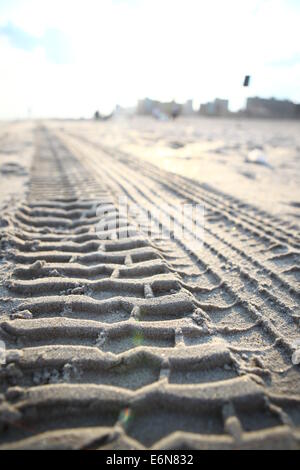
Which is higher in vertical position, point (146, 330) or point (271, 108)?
point (271, 108)

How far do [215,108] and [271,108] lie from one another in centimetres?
542

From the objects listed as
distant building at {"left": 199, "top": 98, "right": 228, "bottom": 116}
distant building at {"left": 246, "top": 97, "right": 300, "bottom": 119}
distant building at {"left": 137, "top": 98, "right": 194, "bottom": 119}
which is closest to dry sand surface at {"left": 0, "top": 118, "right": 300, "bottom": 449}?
distant building at {"left": 246, "top": 97, "right": 300, "bottom": 119}

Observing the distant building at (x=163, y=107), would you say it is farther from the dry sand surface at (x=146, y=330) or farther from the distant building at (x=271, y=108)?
the dry sand surface at (x=146, y=330)

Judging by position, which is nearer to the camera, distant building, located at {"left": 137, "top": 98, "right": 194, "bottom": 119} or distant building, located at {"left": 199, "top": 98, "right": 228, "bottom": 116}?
distant building, located at {"left": 199, "top": 98, "right": 228, "bottom": 116}

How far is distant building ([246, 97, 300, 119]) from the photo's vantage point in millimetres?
29325

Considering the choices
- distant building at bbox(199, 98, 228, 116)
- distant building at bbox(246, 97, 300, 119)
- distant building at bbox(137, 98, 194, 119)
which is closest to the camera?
distant building at bbox(246, 97, 300, 119)

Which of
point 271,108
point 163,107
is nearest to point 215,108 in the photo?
point 271,108

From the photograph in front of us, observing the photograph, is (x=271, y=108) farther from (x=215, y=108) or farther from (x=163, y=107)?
(x=163, y=107)

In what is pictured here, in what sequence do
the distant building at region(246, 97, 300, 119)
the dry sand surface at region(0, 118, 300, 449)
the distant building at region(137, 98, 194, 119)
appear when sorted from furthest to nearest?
the distant building at region(137, 98, 194, 119) → the distant building at region(246, 97, 300, 119) → the dry sand surface at region(0, 118, 300, 449)

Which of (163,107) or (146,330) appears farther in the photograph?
(163,107)

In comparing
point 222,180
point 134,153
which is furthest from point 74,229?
point 134,153

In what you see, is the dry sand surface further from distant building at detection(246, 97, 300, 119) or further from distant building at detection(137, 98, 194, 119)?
distant building at detection(137, 98, 194, 119)

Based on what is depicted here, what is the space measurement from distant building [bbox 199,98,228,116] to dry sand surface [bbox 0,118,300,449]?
30376 millimetres

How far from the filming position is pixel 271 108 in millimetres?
30250
